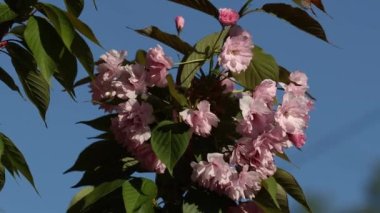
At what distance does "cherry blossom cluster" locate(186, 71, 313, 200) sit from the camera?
228cm

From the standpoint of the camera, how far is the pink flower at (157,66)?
7.82 ft

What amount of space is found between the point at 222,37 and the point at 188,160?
0.39 m

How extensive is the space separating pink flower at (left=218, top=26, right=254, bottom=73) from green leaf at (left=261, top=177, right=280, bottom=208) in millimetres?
339

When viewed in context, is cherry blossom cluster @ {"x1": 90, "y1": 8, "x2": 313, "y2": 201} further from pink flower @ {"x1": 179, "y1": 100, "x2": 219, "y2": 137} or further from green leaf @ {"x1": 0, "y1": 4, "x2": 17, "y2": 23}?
green leaf @ {"x1": 0, "y1": 4, "x2": 17, "y2": 23}

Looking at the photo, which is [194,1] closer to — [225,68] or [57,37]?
[225,68]

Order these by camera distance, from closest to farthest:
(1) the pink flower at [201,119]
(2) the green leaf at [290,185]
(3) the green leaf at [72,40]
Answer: (3) the green leaf at [72,40], (1) the pink flower at [201,119], (2) the green leaf at [290,185]

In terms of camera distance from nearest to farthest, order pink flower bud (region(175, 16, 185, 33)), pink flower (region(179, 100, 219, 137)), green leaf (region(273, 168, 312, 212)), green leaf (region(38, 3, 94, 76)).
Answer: green leaf (region(38, 3, 94, 76))
pink flower (region(179, 100, 219, 137))
green leaf (region(273, 168, 312, 212))
pink flower bud (region(175, 16, 185, 33))

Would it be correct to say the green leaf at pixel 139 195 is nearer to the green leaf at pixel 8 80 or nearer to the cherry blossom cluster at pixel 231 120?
the cherry blossom cluster at pixel 231 120

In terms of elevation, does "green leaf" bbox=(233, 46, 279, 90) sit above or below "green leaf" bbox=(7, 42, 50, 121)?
above

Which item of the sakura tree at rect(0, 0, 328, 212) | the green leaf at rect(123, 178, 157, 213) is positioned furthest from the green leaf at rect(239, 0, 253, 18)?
the green leaf at rect(123, 178, 157, 213)

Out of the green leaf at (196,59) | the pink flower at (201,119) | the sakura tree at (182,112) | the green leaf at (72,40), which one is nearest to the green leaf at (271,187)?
the sakura tree at (182,112)

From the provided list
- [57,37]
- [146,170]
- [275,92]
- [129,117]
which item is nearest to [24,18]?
[57,37]

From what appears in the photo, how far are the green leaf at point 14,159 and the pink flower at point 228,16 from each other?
71cm

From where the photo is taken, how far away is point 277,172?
249 cm
